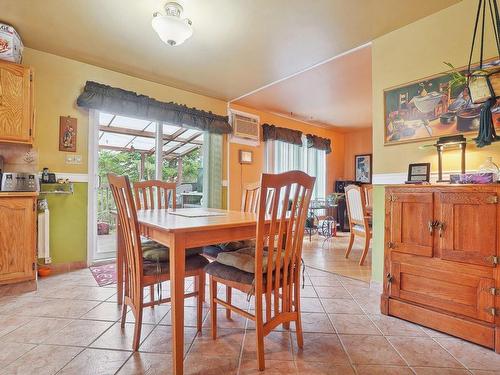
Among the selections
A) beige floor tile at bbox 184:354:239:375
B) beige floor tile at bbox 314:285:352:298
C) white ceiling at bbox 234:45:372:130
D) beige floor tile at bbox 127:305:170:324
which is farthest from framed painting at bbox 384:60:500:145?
beige floor tile at bbox 127:305:170:324

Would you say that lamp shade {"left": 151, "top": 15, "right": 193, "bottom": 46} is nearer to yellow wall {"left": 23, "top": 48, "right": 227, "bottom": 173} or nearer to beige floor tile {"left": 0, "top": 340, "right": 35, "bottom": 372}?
yellow wall {"left": 23, "top": 48, "right": 227, "bottom": 173}

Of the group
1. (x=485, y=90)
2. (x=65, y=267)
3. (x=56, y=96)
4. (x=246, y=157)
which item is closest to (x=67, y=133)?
(x=56, y=96)

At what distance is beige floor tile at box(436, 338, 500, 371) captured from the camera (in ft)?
4.62

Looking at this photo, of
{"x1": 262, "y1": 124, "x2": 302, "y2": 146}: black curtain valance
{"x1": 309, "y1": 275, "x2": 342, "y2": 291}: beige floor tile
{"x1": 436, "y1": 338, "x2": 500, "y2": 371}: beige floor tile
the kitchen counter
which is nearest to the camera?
{"x1": 436, "y1": 338, "x2": 500, "y2": 371}: beige floor tile

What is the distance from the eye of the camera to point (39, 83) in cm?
287

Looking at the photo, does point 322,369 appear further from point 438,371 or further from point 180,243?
point 180,243

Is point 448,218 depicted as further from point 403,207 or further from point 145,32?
point 145,32

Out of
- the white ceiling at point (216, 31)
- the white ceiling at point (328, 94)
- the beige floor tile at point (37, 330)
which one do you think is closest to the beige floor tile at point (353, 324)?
the beige floor tile at point (37, 330)

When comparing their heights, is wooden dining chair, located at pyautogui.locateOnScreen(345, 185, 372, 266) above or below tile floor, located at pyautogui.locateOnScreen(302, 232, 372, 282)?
above

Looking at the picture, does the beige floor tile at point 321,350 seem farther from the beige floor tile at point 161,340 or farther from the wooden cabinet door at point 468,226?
the wooden cabinet door at point 468,226

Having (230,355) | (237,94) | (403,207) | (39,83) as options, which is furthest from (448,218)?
(39,83)

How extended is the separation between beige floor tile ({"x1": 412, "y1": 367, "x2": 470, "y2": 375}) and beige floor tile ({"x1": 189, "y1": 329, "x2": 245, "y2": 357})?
0.94 meters

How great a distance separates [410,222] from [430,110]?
98cm

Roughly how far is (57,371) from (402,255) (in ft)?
7.14
